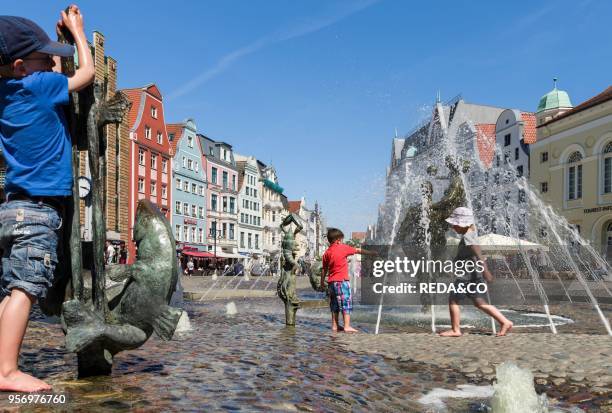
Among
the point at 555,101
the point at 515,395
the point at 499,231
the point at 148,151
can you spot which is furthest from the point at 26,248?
the point at 499,231

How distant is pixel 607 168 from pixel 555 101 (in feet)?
40.8

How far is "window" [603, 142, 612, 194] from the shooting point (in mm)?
38594

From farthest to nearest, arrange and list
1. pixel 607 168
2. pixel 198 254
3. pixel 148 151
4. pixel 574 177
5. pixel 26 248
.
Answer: pixel 198 254 < pixel 148 151 < pixel 574 177 < pixel 607 168 < pixel 26 248

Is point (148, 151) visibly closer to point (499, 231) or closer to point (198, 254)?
point (198, 254)

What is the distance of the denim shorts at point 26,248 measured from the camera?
255 cm

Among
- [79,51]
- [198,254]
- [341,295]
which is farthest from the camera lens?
[198,254]

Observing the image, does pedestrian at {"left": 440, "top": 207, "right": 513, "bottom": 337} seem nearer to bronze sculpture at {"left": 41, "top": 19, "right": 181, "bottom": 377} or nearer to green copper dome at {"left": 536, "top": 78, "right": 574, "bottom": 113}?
bronze sculpture at {"left": 41, "top": 19, "right": 181, "bottom": 377}

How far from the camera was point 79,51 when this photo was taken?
2832mm

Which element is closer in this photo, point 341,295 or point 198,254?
point 341,295

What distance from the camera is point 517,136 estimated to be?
2055 inches

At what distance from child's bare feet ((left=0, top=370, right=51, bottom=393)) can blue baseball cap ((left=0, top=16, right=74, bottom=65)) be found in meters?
1.47

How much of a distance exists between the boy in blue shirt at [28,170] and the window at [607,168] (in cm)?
4219

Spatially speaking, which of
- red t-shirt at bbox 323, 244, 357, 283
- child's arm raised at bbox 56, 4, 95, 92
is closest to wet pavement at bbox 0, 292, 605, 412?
red t-shirt at bbox 323, 244, 357, 283

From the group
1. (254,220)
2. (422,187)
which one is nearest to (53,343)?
(422,187)
